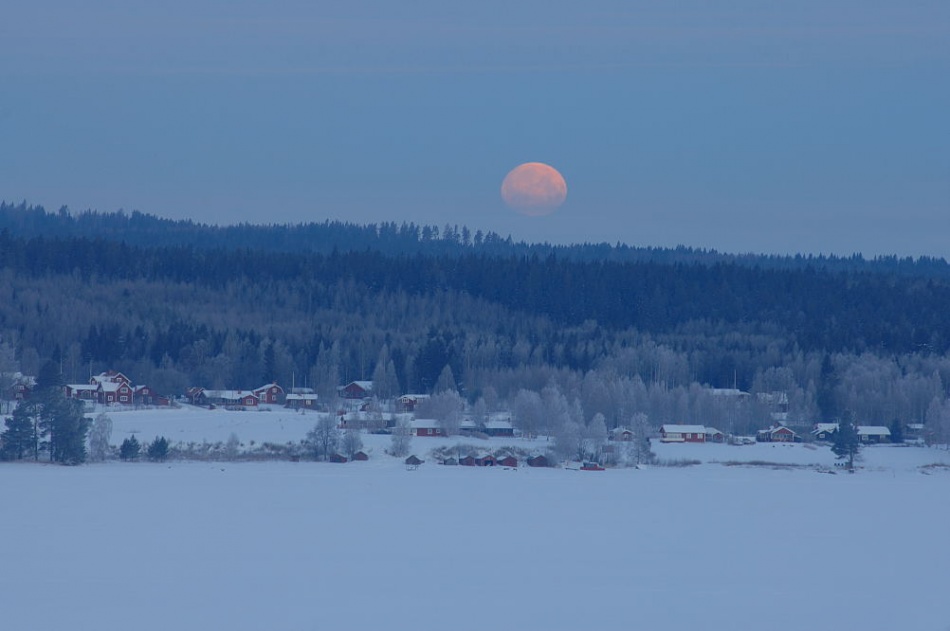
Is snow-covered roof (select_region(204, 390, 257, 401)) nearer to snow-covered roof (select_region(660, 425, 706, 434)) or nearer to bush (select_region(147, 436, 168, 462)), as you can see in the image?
snow-covered roof (select_region(660, 425, 706, 434))

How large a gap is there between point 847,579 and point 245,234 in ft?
423

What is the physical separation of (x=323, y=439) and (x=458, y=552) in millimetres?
22536

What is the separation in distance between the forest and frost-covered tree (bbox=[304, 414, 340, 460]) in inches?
534

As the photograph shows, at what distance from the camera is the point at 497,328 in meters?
91.5

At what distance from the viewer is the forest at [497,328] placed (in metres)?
66.4

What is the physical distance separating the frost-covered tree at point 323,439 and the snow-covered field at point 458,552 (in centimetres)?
628

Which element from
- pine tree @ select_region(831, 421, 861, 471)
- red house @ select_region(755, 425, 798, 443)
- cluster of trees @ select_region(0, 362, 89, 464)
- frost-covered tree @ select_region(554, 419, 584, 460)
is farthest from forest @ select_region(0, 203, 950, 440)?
cluster of trees @ select_region(0, 362, 89, 464)

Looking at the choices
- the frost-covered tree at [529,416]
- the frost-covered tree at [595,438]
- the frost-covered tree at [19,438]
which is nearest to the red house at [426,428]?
the frost-covered tree at [529,416]

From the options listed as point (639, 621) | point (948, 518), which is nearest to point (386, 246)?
point (948, 518)

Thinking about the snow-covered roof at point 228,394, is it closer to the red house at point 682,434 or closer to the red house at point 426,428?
the red house at point 426,428

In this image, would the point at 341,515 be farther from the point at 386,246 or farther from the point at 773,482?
the point at 386,246

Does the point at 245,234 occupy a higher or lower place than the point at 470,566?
higher

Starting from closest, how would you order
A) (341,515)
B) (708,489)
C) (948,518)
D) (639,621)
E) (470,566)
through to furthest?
1. (639,621)
2. (470,566)
3. (341,515)
4. (948,518)
5. (708,489)

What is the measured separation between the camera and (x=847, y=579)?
760 inches
